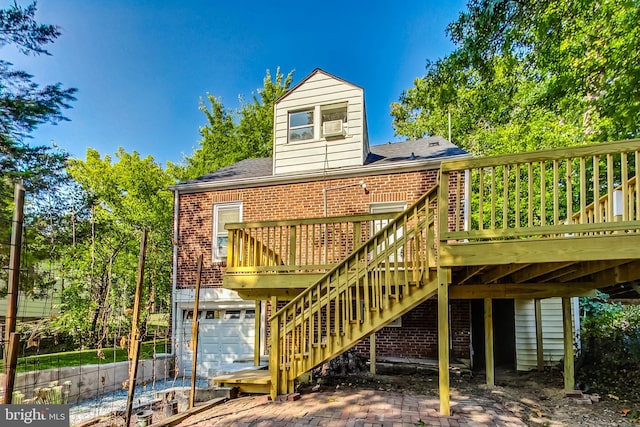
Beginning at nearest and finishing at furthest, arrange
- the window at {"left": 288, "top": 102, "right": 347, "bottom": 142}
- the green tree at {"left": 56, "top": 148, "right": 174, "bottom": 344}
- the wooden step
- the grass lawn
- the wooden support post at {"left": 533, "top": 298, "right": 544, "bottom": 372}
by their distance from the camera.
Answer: the wooden step < the wooden support post at {"left": 533, "top": 298, "right": 544, "bottom": 372} < the grass lawn < the window at {"left": 288, "top": 102, "right": 347, "bottom": 142} < the green tree at {"left": 56, "top": 148, "right": 174, "bottom": 344}

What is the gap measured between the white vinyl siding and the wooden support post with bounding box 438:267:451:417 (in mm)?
4863

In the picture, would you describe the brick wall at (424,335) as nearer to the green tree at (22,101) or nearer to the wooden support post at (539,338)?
the wooden support post at (539,338)

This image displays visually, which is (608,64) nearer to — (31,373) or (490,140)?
(490,140)

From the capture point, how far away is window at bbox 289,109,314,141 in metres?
9.66

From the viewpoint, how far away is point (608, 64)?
28.0ft

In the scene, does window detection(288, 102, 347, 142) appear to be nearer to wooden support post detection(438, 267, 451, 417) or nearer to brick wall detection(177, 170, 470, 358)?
brick wall detection(177, 170, 470, 358)

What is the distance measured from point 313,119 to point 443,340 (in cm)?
670

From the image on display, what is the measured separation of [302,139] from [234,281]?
4.53m

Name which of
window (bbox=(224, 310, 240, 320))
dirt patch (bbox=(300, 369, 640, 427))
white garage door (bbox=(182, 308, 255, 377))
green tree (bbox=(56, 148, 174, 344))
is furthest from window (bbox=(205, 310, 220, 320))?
green tree (bbox=(56, 148, 174, 344))

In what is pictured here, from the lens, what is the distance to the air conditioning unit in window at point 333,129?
9.24 meters

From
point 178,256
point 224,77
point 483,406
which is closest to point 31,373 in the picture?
point 178,256

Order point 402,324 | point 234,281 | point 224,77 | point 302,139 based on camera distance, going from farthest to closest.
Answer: point 224,77
point 302,139
point 402,324
point 234,281

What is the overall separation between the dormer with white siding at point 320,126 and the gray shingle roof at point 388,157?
514 mm

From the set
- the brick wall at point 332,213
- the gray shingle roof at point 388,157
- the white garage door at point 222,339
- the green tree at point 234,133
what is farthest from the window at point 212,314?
the green tree at point 234,133
